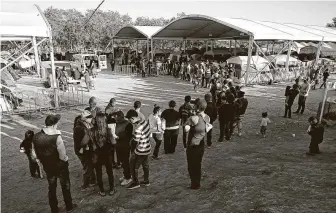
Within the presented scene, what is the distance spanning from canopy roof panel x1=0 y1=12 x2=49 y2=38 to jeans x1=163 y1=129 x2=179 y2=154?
7304mm

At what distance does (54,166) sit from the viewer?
467 centimetres

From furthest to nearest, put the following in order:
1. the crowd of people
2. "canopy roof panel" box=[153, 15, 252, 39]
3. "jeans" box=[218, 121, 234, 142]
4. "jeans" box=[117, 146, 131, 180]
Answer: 1. "canopy roof panel" box=[153, 15, 252, 39]
2. "jeans" box=[218, 121, 234, 142]
3. "jeans" box=[117, 146, 131, 180]
4. the crowd of people

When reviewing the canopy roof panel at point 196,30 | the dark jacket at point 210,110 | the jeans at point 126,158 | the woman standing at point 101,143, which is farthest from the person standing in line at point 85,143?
the canopy roof panel at point 196,30

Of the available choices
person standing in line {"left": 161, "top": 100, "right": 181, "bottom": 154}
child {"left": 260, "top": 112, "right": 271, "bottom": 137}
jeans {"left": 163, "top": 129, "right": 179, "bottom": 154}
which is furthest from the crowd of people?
child {"left": 260, "top": 112, "right": 271, "bottom": 137}

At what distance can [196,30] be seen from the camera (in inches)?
1104

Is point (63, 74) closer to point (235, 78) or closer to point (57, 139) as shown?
point (235, 78)

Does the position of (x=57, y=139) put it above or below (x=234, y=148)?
above

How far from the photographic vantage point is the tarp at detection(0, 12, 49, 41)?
1105cm

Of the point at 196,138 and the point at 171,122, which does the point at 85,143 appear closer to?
the point at 196,138

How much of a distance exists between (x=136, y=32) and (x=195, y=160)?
26971mm

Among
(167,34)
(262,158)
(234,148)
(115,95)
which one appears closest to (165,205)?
(262,158)

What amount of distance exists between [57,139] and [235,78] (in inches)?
664

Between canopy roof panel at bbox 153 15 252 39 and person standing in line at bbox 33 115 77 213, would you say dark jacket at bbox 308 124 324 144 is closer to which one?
person standing in line at bbox 33 115 77 213

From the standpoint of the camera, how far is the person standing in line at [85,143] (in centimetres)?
519
